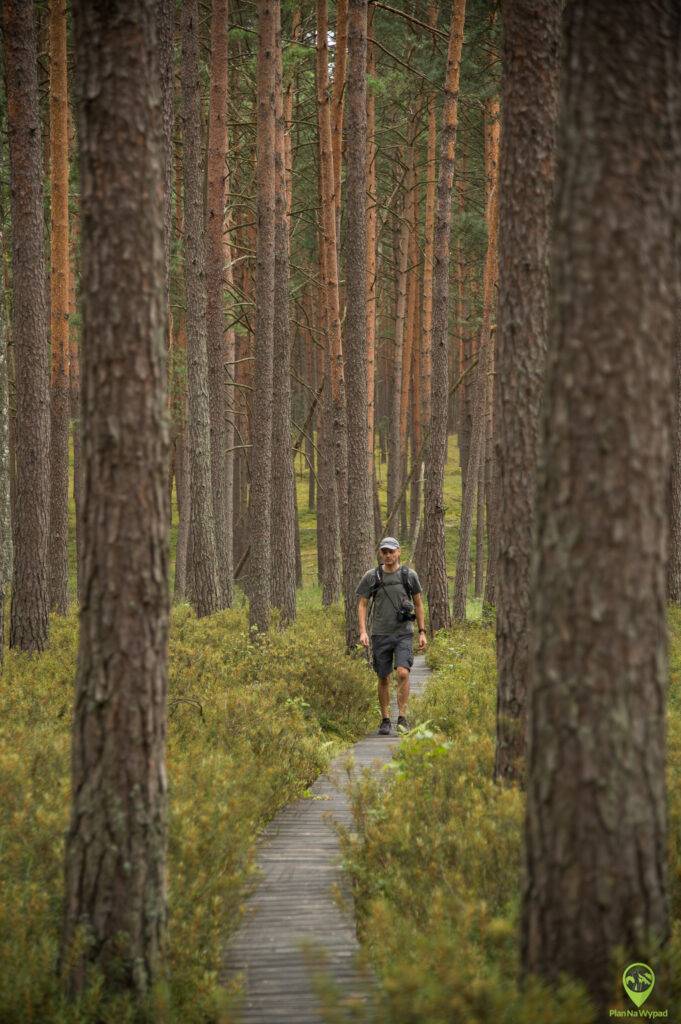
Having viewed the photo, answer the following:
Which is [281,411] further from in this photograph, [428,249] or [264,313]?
[428,249]

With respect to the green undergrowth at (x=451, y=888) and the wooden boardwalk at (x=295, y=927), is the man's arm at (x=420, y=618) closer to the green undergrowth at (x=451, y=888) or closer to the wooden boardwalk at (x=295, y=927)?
the green undergrowth at (x=451, y=888)

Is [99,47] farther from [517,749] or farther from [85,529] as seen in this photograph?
[517,749]

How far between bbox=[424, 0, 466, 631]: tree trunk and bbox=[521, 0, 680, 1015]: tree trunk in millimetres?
12985

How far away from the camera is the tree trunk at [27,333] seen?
11609 mm

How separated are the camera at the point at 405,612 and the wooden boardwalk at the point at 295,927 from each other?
306cm


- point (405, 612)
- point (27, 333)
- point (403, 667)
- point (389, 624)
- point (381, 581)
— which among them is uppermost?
point (27, 333)

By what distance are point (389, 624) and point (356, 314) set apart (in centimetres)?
601

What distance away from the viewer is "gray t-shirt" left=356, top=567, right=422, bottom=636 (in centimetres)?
1062

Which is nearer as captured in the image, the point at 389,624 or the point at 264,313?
the point at 389,624

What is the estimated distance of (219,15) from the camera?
16172 mm

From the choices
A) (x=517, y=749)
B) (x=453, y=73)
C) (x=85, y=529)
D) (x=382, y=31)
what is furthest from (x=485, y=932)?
(x=382, y=31)

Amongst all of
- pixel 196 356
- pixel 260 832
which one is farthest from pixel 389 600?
pixel 196 356

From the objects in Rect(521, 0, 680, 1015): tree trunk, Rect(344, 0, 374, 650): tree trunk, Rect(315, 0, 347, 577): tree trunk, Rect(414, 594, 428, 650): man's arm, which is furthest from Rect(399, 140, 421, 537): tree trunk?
Rect(521, 0, 680, 1015): tree trunk

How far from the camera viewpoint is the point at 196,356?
16312 millimetres
